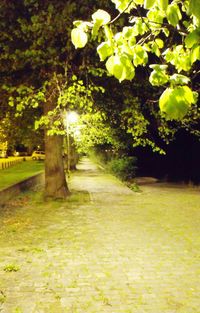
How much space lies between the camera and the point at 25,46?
528 inches

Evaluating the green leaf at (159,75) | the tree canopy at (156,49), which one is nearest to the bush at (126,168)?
the tree canopy at (156,49)

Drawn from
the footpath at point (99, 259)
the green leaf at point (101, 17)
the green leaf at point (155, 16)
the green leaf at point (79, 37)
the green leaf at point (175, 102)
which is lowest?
the footpath at point (99, 259)

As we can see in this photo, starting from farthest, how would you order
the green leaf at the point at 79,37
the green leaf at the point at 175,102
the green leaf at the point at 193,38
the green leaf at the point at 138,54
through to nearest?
the green leaf at the point at 138,54
the green leaf at the point at 79,37
the green leaf at the point at 193,38
the green leaf at the point at 175,102

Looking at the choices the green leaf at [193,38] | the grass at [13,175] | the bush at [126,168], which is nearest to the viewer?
the green leaf at [193,38]

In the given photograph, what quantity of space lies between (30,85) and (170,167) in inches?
751

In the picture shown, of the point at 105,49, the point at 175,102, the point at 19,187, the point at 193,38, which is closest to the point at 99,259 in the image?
the point at 105,49

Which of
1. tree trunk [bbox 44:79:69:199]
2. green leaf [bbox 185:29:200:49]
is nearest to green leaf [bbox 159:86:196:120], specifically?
green leaf [bbox 185:29:200:49]

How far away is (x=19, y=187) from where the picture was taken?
60.6ft

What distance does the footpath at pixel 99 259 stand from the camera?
583cm

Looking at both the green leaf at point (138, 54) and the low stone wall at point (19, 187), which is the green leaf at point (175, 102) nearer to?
the green leaf at point (138, 54)

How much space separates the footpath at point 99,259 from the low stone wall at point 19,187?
83 centimetres

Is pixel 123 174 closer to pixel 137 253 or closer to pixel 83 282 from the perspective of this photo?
pixel 137 253

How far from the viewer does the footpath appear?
19.1 ft

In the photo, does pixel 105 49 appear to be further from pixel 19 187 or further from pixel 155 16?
pixel 19 187
